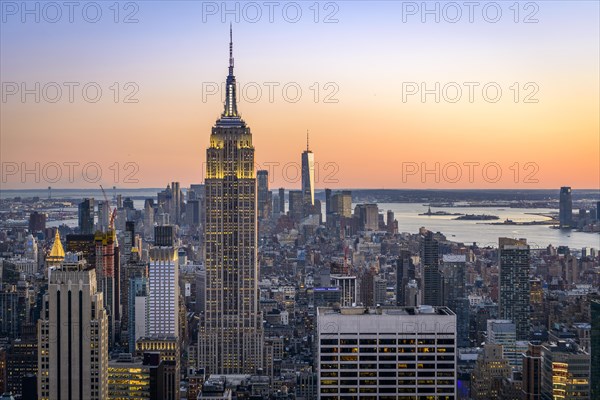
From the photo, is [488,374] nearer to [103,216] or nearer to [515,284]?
[515,284]

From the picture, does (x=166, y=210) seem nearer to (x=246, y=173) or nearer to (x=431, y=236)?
(x=246, y=173)

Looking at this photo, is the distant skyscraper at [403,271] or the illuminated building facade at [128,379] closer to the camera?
the illuminated building facade at [128,379]

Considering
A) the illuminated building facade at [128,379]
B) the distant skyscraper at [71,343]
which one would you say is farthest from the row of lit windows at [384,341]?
the illuminated building facade at [128,379]

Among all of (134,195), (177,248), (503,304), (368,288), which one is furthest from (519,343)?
(177,248)

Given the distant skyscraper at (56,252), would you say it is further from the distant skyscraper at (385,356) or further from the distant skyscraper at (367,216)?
the distant skyscraper at (367,216)

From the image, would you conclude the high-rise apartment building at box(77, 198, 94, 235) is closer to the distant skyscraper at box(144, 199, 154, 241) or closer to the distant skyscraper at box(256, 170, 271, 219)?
the distant skyscraper at box(144, 199, 154, 241)

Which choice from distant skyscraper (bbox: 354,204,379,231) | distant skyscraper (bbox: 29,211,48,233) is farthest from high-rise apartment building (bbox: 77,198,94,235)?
distant skyscraper (bbox: 354,204,379,231)
